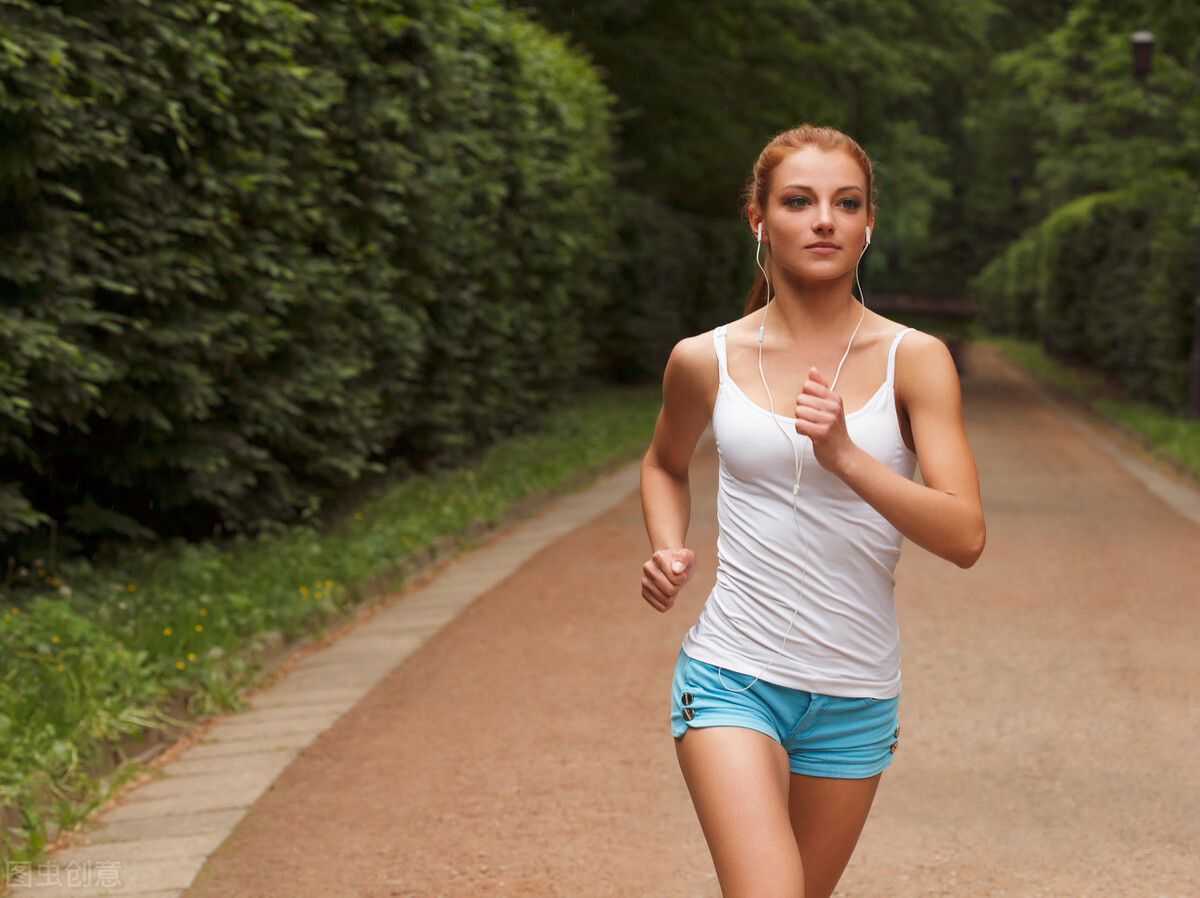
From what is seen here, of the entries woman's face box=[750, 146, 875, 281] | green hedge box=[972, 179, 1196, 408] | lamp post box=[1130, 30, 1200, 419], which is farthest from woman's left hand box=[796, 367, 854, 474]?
lamp post box=[1130, 30, 1200, 419]

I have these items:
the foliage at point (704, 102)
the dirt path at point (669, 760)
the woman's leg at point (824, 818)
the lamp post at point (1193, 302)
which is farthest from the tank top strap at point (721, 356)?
the foliage at point (704, 102)

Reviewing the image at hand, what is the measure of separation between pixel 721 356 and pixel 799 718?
0.71m

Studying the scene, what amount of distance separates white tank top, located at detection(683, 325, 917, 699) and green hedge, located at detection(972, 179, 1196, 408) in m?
17.7

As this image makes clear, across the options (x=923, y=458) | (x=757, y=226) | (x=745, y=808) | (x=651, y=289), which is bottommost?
(x=651, y=289)

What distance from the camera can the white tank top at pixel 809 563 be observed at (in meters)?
2.66

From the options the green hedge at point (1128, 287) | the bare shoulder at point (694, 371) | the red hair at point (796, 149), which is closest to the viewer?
the red hair at point (796, 149)

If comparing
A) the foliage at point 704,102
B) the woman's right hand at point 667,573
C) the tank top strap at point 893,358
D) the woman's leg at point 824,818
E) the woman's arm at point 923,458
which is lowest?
the foliage at point 704,102

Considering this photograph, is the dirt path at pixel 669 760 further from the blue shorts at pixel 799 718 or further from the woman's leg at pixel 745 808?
the woman's leg at pixel 745 808

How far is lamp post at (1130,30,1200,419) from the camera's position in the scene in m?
19.9

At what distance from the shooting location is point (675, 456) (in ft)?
10.1

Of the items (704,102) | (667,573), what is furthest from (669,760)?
(704,102)

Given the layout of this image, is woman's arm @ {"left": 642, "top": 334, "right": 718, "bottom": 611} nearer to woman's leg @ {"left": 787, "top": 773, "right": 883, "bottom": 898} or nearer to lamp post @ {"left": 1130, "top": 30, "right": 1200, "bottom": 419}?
woman's leg @ {"left": 787, "top": 773, "right": 883, "bottom": 898}

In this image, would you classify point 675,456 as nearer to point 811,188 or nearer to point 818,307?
point 818,307

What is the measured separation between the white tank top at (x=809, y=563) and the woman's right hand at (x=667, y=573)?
12 cm
